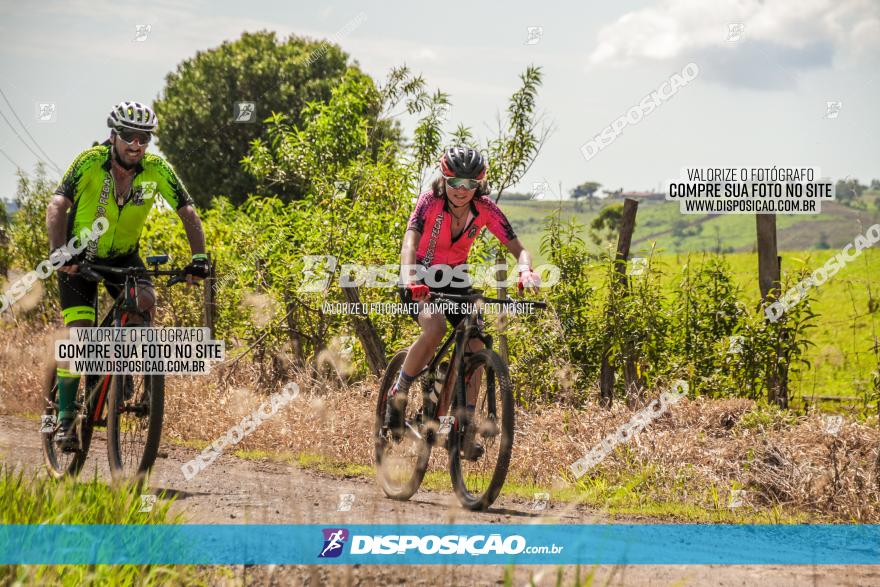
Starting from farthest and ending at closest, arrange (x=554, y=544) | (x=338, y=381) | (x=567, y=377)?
(x=338, y=381)
(x=567, y=377)
(x=554, y=544)

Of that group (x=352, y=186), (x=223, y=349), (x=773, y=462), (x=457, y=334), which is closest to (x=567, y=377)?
(x=773, y=462)

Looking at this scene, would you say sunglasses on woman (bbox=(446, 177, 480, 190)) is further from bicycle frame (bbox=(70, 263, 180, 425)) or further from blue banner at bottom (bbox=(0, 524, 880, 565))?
blue banner at bottom (bbox=(0, 524, 880, 565))

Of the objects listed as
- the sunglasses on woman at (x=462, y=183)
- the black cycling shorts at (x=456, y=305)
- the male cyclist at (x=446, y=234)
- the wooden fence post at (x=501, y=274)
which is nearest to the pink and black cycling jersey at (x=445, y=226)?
the male cyclist at (x=446, y=234)

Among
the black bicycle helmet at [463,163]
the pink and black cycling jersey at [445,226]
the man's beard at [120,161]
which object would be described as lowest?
the pink and black cycling jersey at [445,226]

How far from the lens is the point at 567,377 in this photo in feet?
32.0

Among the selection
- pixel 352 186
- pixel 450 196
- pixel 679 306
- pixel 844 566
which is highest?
pixel 352 186

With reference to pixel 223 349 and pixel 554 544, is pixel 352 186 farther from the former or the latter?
pixel 554 544

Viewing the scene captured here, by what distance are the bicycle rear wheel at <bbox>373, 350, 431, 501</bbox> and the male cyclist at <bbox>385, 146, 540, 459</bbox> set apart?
238 millimetres

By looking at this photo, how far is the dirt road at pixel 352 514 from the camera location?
4.52 m

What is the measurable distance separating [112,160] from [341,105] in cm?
585

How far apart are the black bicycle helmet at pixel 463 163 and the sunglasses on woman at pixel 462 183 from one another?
0.02 metres

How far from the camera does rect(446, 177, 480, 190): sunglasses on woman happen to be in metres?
6.82

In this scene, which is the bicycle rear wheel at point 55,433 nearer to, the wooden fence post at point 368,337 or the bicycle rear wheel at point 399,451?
the bicycle rear wheel at point 399,451

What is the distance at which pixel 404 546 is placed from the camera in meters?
5.10
